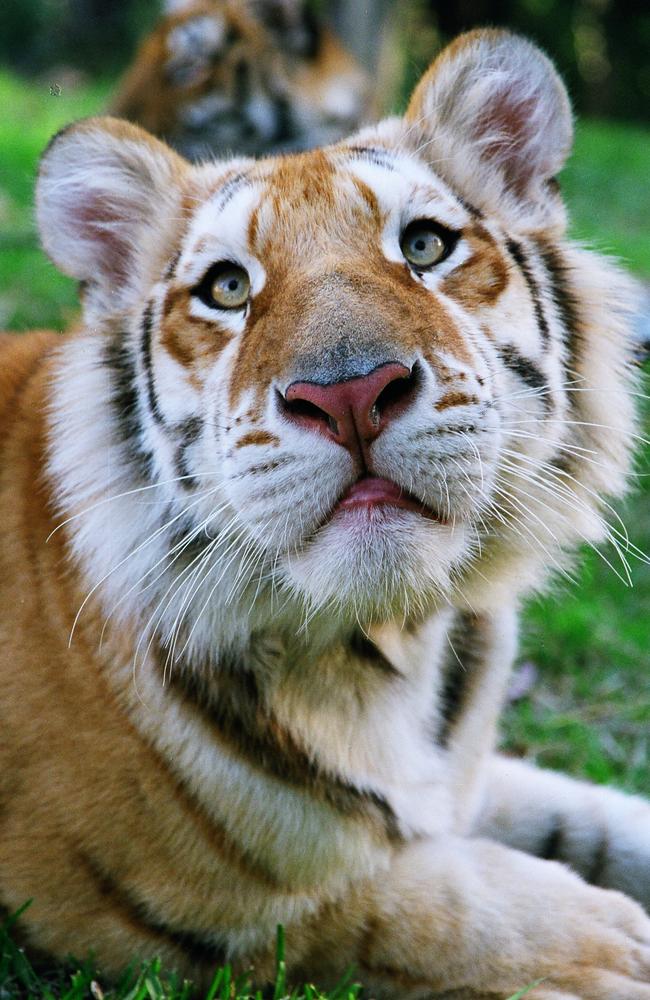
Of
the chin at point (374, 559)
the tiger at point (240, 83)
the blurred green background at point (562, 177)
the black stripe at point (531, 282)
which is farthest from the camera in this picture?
the tiger at point (240, 83)

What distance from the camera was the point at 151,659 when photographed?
2.00 metres

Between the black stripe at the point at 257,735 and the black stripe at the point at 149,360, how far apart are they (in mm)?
426

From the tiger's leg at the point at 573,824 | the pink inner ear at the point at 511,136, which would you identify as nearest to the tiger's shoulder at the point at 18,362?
the pink inner ear at the point at 511,136

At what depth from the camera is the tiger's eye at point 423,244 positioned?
1.97 metres

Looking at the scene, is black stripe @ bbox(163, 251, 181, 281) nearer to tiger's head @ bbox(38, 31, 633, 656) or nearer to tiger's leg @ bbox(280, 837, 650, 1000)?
tiger's head @ bbox(38, 31, 633, 656)

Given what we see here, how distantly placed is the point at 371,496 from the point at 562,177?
865 centimetres

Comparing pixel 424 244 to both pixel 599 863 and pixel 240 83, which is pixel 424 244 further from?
pixel 240 83

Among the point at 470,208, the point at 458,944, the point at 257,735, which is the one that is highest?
the point at 470,208

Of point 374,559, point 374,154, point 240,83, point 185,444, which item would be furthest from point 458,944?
point 240,83

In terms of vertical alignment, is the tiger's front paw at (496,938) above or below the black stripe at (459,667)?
below

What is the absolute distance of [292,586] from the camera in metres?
1.89

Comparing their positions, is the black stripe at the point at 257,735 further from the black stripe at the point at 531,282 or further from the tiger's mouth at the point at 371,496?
the black stripe at the point at 531,282

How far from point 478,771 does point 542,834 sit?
0.91 ft

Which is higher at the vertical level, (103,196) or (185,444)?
(103,196)
